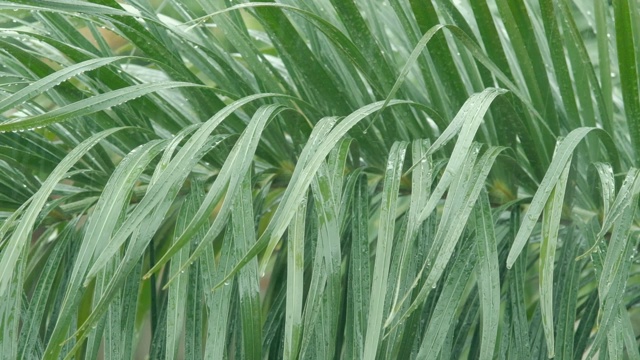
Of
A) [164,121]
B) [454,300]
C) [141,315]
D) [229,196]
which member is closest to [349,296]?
[454,300]

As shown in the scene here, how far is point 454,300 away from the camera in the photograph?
2.64 feet

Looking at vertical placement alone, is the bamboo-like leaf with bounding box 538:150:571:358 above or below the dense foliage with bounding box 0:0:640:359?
below

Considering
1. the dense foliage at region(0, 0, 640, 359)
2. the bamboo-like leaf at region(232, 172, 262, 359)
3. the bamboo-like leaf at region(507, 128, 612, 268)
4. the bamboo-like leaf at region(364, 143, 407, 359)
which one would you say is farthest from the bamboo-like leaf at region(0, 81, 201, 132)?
the bamboo-like leaf at region(507, 128, 612, 268)

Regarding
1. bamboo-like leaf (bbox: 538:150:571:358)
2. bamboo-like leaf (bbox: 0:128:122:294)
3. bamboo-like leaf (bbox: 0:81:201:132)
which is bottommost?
bamboo-like leaf (bbox: 538:150:571:358)

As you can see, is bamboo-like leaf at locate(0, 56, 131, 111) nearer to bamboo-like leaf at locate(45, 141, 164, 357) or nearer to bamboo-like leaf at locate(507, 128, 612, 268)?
bamboo-like leaf at locate(45, 141, 164, 357)

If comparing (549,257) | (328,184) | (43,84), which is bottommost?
(549,257)

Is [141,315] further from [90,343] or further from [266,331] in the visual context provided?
[90,343]

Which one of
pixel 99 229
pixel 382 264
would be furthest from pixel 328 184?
pixel 99 229

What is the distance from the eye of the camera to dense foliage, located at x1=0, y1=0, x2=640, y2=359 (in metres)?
0.72

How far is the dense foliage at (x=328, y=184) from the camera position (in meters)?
0.72

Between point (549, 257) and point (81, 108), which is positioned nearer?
point (549, 257)

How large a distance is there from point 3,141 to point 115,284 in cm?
42

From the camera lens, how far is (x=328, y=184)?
0.75 meters

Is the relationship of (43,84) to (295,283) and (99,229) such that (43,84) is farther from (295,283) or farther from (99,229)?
(295,283)
